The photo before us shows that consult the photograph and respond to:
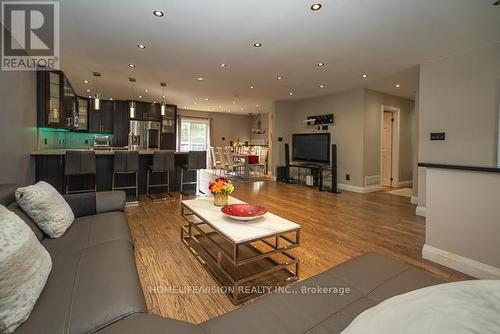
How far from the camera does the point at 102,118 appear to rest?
7.43 metres

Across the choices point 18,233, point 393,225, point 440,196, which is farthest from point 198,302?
point 393,225

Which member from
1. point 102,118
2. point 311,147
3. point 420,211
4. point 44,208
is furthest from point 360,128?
point 102,118

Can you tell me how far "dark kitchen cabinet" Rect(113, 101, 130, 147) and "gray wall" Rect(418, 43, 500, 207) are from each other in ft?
26.0

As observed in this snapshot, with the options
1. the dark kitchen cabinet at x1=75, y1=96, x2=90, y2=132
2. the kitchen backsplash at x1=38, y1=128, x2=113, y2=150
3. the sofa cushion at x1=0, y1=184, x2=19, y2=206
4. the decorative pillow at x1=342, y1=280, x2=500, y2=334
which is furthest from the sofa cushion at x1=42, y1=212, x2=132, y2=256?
the dark kitchen cabinet at x1=75, y1=96, x2=90, y2=132

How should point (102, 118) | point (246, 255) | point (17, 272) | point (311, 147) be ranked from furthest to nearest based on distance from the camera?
point (102, 118)
point (311, 147)
point (246, 255)
point (17, 272)

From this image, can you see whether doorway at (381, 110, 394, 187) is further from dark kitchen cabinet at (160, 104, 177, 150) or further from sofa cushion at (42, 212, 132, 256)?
dark kitchen cabinet at (160, 104, 177, 150)

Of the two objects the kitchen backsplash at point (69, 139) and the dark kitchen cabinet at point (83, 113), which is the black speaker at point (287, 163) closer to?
the kitchen backsplash at point (69, 139)

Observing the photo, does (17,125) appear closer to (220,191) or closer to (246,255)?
(220,191)

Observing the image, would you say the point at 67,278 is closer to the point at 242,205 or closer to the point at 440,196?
the point at 242,205

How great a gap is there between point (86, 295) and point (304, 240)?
87.2 inches

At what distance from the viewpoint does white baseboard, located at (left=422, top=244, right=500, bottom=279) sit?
1.92m

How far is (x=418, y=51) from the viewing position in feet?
11.0

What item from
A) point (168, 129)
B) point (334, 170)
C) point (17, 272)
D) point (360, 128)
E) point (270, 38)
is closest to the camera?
point (17, 272)

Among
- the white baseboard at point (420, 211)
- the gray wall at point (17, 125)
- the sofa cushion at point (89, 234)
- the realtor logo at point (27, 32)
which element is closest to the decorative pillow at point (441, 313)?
the sofa cushion at point (89, 234)
